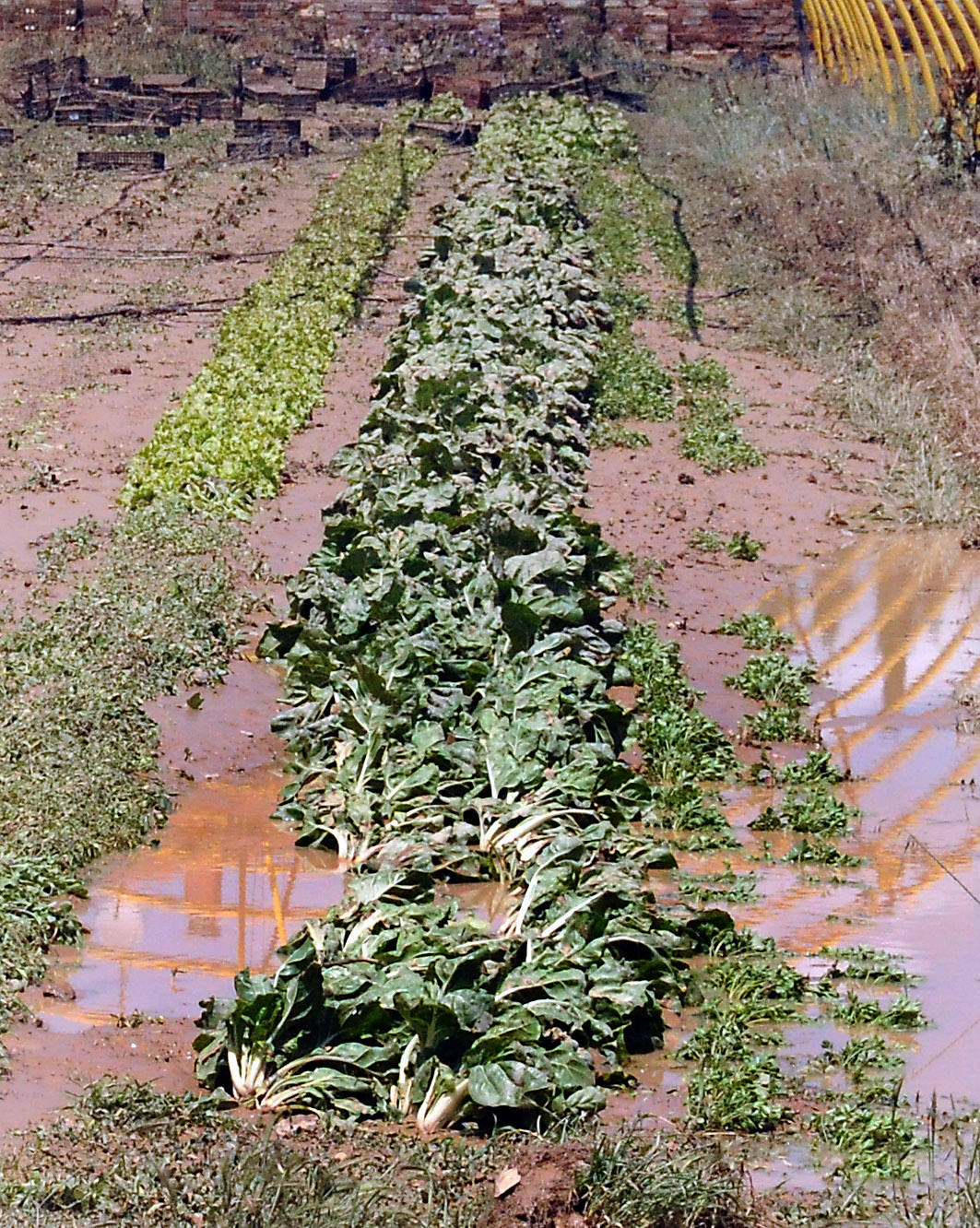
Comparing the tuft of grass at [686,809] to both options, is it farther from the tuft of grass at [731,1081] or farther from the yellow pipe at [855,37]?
the yellow pipe at [855,37]

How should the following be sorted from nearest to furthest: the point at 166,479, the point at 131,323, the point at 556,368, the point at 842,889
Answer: the point at 842,889
the point at 166,479
the point at 556,368
the point at 131,323

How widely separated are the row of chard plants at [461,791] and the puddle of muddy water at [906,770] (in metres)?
0.67

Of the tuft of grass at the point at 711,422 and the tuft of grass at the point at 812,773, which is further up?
the tuft of grass at the point at 812,773

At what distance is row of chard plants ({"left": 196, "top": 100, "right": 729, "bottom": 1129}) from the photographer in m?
4.79

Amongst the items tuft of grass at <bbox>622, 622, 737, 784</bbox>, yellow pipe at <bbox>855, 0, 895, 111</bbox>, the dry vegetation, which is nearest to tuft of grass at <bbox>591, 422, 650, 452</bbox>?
the dry vegetation

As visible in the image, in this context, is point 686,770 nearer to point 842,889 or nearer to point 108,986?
point 842,889

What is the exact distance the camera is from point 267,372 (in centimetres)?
1317

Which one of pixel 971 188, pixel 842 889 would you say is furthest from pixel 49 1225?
pixel 971 188

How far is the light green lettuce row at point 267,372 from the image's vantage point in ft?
34.6

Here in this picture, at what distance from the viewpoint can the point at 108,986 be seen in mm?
5395

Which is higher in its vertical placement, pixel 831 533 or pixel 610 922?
pixel 610 922

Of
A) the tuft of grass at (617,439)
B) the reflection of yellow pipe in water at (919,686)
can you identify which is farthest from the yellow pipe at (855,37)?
the reflection of yellow pipe in water at (919,686)

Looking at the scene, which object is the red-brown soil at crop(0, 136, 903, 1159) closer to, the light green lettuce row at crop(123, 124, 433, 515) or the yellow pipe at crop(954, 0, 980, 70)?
the light green lettuce row at crop(123, 124, 433, 515)

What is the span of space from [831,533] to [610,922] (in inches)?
226
